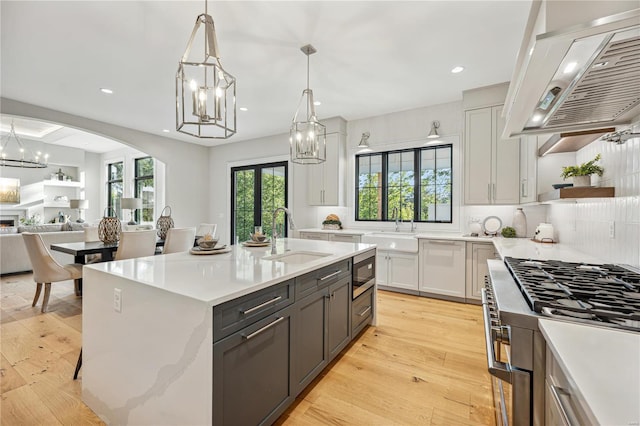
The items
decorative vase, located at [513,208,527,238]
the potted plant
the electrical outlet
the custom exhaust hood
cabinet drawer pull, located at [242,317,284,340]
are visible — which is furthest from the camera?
decorative vase, located at [513,208,527,238]

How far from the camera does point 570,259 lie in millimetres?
2068

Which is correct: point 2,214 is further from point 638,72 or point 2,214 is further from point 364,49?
point 638,72

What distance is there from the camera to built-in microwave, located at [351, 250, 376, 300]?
254 centimetres

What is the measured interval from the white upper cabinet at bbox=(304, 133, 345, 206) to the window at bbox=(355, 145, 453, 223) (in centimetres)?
39

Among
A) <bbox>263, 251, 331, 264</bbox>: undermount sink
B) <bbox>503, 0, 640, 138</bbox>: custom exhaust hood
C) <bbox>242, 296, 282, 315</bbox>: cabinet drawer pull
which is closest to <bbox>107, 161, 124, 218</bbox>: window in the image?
<bbox>263, 251, 331, 264</bbox>: undermount sink

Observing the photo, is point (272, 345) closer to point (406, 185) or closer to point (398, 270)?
point (398, 270)

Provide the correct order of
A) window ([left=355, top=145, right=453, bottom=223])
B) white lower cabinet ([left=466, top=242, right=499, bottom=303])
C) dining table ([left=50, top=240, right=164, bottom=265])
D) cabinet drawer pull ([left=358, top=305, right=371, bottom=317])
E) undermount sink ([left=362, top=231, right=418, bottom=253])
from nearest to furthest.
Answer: cabinet drawer pull ([left=358, top=305, right=371, bottom=317])
dining table ([left=50, top=240, right=164, bottom=265])
white lower cabinet ([left=466, top=242, right=499, bottom=303])
undermount sink ([left=362, top=231, right=418, bottom=253])
window ([left=355, top=145, right=453, bottom=223])

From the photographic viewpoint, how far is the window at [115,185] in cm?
855

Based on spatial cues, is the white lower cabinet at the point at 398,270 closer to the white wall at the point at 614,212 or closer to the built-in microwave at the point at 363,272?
the built-in microwave at the point at 363,272

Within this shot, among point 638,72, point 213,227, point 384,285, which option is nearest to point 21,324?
point 213,227

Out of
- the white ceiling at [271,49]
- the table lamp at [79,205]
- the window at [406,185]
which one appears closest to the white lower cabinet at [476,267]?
the window at [406,185]

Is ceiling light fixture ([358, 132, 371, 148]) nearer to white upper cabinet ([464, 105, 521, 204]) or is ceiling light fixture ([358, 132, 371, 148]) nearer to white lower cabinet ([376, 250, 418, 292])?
white upper cabinet ([464, 105, 521, 204])

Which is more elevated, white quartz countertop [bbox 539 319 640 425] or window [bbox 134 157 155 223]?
window [bbox 134 157 155 223]

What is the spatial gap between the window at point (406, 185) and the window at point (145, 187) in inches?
214
